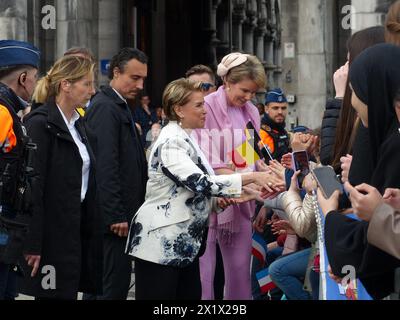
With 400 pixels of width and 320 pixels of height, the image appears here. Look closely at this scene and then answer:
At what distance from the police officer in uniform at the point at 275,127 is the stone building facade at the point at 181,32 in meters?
5.04

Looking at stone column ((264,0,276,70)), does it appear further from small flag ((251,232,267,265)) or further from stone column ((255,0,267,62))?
small flag ((251,232,267,265))

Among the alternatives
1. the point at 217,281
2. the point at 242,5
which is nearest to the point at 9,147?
the point at 217,281

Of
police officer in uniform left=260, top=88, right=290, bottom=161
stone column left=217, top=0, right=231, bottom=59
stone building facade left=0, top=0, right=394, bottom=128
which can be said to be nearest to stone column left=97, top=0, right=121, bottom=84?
stone building facade left=0, top=0, right=394, bottom=128

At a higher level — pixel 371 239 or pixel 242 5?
pixel 242 5

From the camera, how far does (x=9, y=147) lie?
21.4ft

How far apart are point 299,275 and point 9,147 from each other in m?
3.28

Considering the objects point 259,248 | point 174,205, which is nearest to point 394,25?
point 174,205

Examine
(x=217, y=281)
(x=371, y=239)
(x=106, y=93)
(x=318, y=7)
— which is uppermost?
(x=318, y=7)

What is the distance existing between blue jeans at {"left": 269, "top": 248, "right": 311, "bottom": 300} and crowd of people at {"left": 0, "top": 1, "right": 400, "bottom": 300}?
11 mm

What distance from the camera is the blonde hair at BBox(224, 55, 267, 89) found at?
8789 millimetres

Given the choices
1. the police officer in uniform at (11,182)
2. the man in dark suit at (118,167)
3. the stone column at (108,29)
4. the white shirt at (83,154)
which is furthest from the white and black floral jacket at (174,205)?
the stone column at (108,29)

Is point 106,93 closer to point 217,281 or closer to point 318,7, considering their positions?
point 217,281
